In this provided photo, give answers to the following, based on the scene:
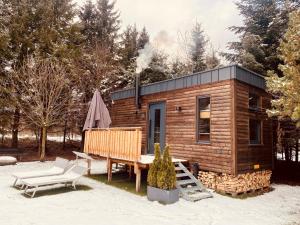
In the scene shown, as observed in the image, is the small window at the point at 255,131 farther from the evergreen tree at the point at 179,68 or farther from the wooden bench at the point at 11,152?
the evergreen tree at the point at 179,68

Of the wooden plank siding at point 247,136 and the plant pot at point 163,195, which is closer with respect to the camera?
the plant pot at point 163,195

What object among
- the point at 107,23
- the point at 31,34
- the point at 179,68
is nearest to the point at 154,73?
the point at 179,68

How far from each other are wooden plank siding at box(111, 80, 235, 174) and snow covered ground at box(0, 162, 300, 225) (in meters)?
1.50

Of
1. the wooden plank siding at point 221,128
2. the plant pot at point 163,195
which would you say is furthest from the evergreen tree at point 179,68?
the plant pot at point 163,195

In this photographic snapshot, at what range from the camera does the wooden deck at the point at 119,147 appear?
985cm

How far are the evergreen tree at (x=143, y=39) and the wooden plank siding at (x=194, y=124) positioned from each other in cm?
1626

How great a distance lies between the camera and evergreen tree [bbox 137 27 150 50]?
29.5 metres

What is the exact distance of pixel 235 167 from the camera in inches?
394

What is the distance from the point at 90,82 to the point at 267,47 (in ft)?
42.7

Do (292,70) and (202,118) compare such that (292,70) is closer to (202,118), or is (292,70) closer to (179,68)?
(202,118)

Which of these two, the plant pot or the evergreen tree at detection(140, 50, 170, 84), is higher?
the evergreen tree at detection(140, 50, 170, 84)

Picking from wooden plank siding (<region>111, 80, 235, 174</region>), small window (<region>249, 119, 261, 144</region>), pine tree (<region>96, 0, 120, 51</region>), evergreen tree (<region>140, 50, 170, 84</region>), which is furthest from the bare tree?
small window (<region>249, 119, 261, 144</region>)

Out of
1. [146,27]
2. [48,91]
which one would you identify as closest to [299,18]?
[48,91]

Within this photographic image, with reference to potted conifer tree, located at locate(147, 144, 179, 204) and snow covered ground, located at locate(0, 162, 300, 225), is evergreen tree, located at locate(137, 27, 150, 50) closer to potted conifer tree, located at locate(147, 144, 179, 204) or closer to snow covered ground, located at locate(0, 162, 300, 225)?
snow covered ground, located at locate(0, 162, 300, 225)
